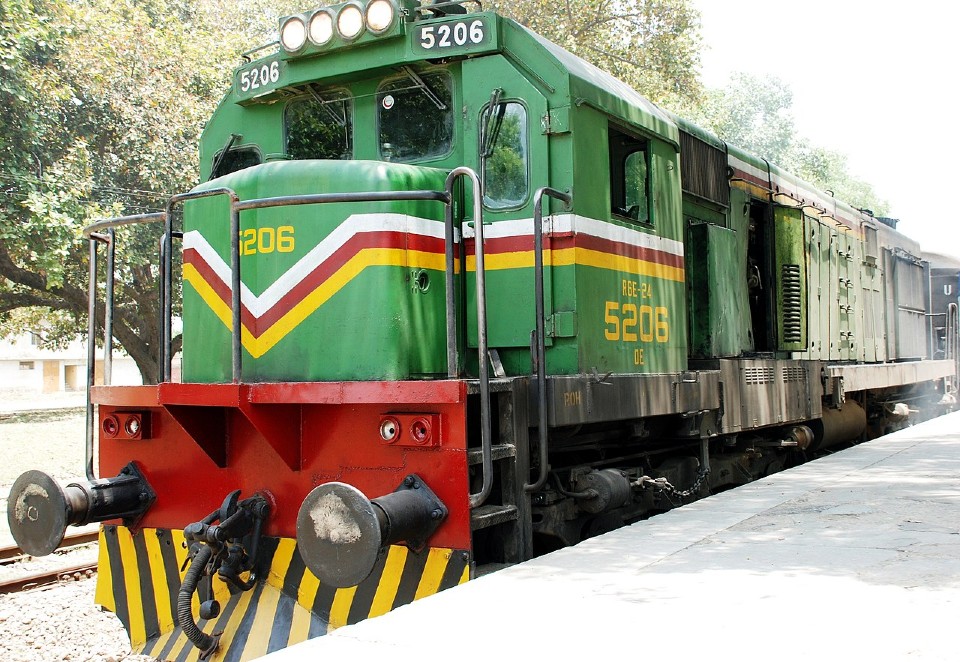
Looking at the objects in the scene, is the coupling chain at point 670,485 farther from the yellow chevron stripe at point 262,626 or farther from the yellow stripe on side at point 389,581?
the yellow chevron stripe at point 262,626

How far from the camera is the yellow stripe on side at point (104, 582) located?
16.5ft

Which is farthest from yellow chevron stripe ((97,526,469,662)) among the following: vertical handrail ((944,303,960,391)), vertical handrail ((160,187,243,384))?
vertical handrail ((944,303,960,391))

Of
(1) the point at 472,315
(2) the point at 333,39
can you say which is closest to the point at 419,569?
(1) the point at 472,315

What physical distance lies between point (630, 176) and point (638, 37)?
17836 mm

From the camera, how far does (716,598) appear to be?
3412 millimetres

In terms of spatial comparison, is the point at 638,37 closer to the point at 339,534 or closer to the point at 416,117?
the point at 416,117

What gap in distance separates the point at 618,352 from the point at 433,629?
235cm

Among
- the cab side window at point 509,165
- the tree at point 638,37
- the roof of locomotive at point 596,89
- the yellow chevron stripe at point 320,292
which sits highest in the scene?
the tree at point 638,37

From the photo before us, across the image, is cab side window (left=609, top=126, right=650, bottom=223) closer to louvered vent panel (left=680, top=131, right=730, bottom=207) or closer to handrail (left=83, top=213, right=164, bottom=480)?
louvered vent panel (left=680, top=131, right=730, bottom=207)

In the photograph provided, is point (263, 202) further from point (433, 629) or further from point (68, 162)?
point (68, 162)

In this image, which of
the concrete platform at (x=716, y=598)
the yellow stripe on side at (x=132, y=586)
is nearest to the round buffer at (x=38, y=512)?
the yellow stripe on side at (x=132, y=586)

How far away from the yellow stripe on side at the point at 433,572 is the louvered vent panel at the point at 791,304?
15.9 feet

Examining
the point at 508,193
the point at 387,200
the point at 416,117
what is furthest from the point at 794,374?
the point at 387,200

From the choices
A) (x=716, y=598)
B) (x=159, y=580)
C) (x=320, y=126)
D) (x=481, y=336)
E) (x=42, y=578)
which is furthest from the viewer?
(x=42, y=578)
